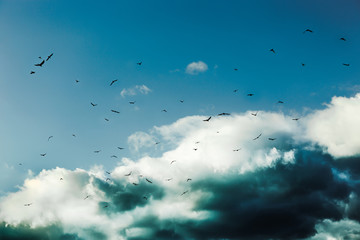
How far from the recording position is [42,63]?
110ft

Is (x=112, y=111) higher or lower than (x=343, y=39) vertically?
lower

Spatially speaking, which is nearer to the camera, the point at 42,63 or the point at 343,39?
the point at 42,63

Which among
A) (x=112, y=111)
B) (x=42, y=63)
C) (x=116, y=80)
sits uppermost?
(x=116, y=80)

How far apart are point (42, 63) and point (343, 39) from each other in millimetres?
39425

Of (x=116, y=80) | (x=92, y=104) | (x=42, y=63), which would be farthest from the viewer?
(x=92, y=104)

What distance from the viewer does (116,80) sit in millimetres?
43594

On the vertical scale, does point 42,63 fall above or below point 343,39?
below

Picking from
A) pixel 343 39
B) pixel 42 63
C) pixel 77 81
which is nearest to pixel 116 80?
pixel 77 81

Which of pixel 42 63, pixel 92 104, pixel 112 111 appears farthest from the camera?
pixel 92 104

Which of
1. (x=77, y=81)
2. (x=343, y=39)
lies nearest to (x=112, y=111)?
(x=77, y=81)

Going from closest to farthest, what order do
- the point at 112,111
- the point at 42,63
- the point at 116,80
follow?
the point at 42,63 < the point at 112,111 < the point at 116,80

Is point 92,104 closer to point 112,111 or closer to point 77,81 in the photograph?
point 77,81

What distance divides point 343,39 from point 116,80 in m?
32.9

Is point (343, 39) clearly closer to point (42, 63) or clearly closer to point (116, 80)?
point (116, 80)
